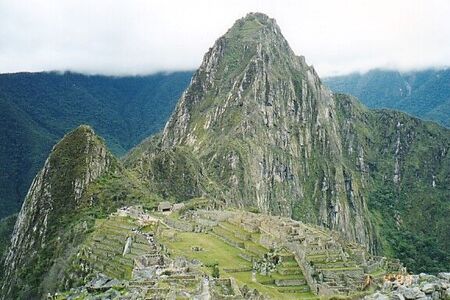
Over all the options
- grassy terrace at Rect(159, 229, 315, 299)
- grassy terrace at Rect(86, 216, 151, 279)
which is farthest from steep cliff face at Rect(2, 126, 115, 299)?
grassy terrace at Rect(159, 229, 315, 299)

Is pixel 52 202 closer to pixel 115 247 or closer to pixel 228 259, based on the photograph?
pixel 115 247

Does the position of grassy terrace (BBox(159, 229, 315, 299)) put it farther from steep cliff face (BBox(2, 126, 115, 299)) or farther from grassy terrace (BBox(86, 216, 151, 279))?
steep cliff face (BBox(2, 126, 115, 299))

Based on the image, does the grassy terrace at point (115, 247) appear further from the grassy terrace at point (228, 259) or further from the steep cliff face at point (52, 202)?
the steep cliff face at point (52, 202)

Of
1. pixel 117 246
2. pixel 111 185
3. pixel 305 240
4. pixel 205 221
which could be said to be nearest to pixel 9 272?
pixel 111 185

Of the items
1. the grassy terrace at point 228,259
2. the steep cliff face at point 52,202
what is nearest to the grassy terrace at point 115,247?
the grassy terrace at point 228,259

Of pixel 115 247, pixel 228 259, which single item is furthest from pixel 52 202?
pixel 228 259

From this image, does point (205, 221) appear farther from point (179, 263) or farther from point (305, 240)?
point (179, 263)
